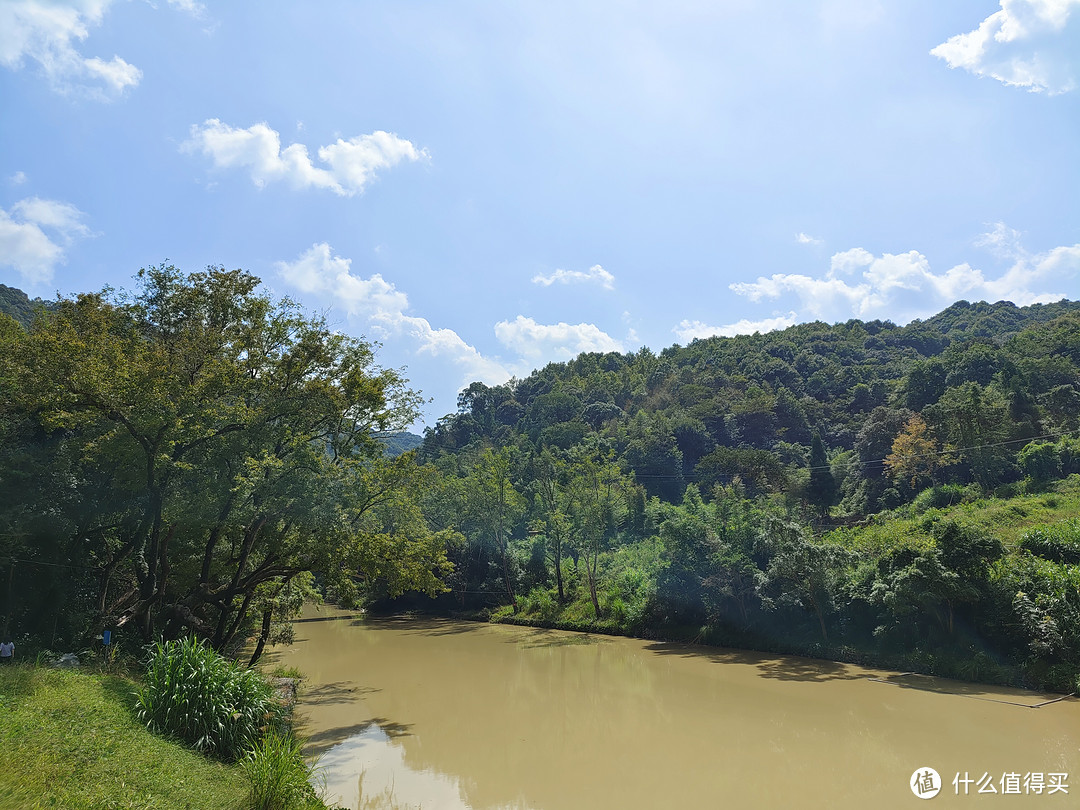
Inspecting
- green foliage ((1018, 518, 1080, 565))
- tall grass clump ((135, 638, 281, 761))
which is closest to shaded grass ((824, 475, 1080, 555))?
green foliage ((1018, 518, 1080, 565))

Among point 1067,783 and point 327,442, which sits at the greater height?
point 327,442

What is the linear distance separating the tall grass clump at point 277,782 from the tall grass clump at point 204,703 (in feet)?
4.54

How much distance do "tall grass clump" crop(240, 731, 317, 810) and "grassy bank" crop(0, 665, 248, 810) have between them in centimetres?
18

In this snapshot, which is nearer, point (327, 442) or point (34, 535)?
point (34, 535)

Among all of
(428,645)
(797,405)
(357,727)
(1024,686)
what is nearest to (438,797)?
(357,727)

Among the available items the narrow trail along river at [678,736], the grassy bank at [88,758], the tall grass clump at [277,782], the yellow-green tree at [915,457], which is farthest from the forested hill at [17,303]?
the yellow-green tree at [915,457]

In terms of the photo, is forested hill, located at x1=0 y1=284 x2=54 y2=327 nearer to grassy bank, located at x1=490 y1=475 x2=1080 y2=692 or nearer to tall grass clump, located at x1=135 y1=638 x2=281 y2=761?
tall grass clump, located at x1=135 y1=638 x2=281 y2=761

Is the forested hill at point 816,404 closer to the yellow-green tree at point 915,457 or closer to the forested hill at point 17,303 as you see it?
the yellow-green tree at point 915,457

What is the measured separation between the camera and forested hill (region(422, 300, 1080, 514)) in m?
33.5

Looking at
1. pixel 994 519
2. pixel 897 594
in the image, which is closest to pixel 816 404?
pixel 994 519

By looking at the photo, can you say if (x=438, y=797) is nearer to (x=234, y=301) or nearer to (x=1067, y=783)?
(x=1067, y=783)

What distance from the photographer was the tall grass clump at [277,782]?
20.5 ft

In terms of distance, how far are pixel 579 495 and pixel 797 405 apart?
34.8 metres

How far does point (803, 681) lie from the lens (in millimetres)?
16547
